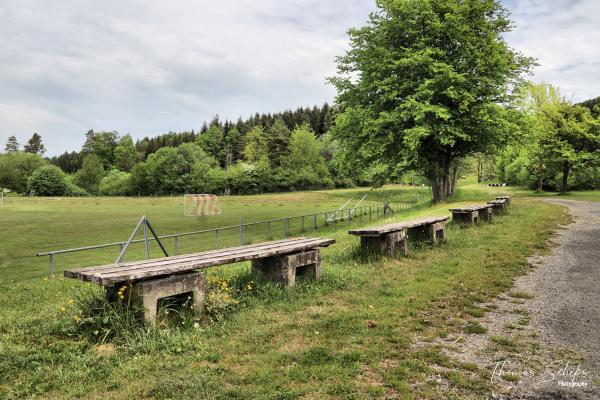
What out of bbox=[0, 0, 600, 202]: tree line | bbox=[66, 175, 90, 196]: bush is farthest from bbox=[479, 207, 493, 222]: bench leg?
bbox=[66, 175, 90, 196]: bush

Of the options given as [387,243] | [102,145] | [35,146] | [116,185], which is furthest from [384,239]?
[35,146]

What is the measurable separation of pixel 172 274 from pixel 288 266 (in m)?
1.95

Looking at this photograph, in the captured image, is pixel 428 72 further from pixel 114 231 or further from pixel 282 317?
pixel 114 231

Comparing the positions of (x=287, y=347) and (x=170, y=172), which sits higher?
(x=170, y=172)

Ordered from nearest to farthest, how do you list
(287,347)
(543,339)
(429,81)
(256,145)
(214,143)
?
(287,347), (543,339), (429,81), (256,145), (214,143)

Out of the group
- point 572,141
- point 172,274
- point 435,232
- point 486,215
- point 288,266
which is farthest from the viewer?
point 572,141

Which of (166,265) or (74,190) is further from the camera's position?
(74,190)

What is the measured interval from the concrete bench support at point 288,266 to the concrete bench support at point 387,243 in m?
2.27

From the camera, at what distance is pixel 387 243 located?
28.9 feet

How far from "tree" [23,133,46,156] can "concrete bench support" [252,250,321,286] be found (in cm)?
17153

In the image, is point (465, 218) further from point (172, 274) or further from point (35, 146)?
point (35, 146)

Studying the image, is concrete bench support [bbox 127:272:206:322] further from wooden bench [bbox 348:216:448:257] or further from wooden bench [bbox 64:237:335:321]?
wooden bench [bbox 348:216:448:257]

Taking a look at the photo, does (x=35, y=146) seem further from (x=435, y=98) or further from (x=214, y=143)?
(x=435, y=98)

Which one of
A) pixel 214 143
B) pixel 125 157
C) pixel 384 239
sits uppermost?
pixel 214 143
